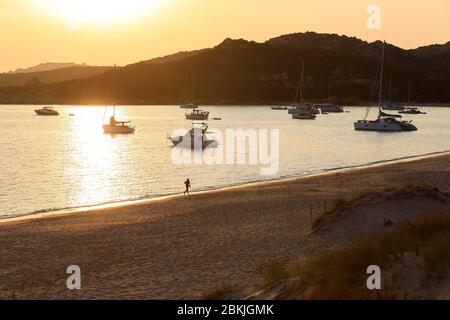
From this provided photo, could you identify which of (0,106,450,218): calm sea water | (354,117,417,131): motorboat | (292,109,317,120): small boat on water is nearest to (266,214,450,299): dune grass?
(0,106,450,218): calm sea water

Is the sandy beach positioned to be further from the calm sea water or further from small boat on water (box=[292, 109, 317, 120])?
small boat on water (box=[292, 109, 317, 120])

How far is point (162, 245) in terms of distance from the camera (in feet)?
65.6

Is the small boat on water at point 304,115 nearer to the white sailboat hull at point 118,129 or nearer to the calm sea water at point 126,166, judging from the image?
the calm sea water at point 126,166

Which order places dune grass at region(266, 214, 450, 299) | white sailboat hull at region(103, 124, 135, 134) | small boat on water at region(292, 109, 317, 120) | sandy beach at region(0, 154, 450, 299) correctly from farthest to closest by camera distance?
small boat on water at region(292, 109, 317, 120), white sailboat hull at region(103, 124, 135, 134), sandy beach at region(0, 154, 450, 299), dune grass at region(266, 214, 450, 299)

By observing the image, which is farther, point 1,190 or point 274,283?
point 1,190

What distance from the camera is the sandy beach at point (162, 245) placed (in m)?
15.0

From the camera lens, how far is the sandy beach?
1505cm

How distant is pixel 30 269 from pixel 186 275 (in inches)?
186

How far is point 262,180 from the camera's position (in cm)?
4388

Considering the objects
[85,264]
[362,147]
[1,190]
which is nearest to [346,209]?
[85,264]

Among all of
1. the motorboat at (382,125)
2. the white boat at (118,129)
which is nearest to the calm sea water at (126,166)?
the white boat at (118,129)

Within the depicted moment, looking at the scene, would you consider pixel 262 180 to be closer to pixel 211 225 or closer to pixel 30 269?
pixel 211 225
